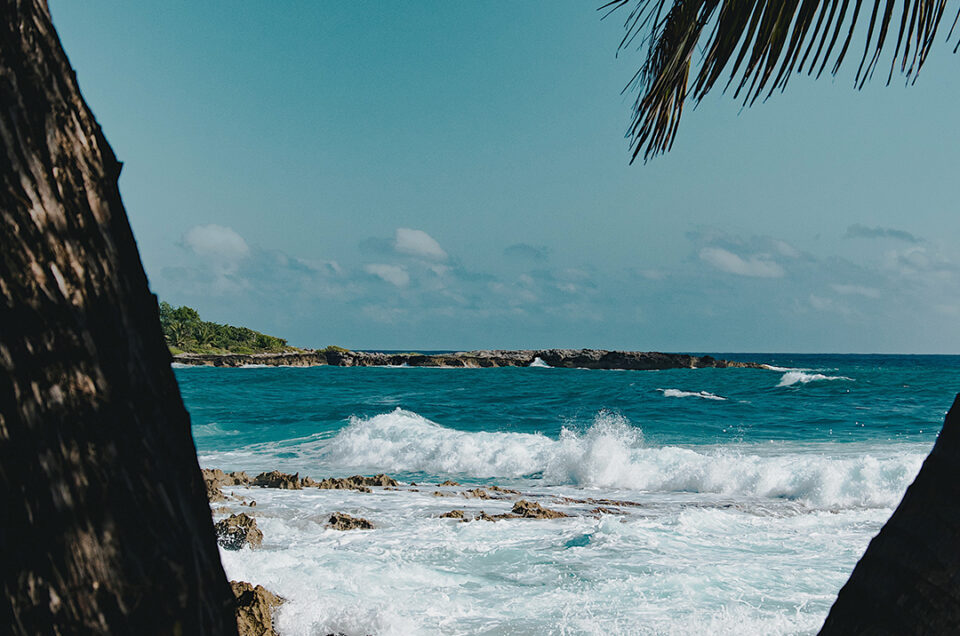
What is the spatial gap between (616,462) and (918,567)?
1334cm

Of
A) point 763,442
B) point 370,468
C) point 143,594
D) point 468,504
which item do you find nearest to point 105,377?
point 143,594

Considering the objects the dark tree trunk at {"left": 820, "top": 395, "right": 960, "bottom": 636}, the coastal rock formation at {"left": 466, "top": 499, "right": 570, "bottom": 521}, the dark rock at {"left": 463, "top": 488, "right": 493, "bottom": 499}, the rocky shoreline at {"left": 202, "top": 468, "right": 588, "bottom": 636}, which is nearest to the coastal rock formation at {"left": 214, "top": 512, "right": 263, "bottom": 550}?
the rocky shoreline at {"left": 202, "top": 468, "right": 588, "bottom": 636}

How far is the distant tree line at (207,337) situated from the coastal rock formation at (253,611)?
Answer: 7515 cm

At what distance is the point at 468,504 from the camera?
404 inches

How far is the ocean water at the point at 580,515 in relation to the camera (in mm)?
5543

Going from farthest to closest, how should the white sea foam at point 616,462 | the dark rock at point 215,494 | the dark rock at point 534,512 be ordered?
the white sea foam at point 616,462 < the dark rock at point 215,494 < the dark rock at point 534,512

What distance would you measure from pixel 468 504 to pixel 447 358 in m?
60.2

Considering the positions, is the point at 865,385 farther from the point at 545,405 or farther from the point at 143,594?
the point at 143,594

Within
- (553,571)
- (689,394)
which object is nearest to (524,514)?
(553,571)

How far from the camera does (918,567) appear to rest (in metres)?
1.04

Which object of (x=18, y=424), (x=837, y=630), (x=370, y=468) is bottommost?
(x=370, y=468)

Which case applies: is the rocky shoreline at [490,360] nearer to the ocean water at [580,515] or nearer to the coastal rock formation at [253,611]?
the ocean water at [580,515]

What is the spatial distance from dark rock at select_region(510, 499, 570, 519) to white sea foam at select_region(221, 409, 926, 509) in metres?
3.77

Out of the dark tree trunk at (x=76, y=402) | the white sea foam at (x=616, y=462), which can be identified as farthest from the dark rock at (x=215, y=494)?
the dark tree trunk at (x=76, y=402)
